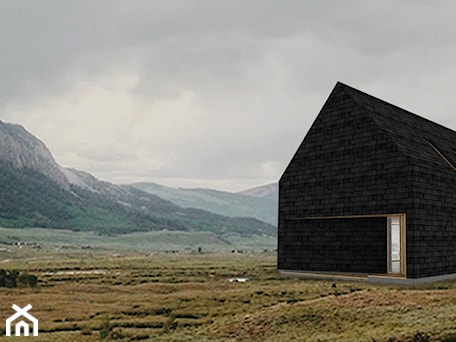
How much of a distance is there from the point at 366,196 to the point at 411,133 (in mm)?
5930

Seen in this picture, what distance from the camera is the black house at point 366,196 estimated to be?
26.3 metres

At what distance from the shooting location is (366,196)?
28.0m

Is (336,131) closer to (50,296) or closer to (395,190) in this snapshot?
(395,190)

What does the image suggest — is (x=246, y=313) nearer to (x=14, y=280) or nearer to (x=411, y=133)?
(x=14, y=280)

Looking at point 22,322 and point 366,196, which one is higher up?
point 366,196

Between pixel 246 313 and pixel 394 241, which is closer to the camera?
pixel 246 313

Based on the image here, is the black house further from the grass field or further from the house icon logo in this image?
the house icon logo

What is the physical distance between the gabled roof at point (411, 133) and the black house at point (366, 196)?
0.28 ft

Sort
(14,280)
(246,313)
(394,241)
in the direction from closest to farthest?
(246,313)
(14,280)
(394,241)

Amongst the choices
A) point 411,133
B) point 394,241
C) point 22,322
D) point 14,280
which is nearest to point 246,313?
point 22,322

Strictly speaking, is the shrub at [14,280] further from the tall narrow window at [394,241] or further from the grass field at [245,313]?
the tall narrow window at [394,241]

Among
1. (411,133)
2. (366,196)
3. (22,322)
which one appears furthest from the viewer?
(411,133)

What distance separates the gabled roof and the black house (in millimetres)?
87

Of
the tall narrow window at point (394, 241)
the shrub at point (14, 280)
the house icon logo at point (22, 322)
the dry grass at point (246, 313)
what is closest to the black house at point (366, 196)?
the tall narrow window at point (394, 241)
